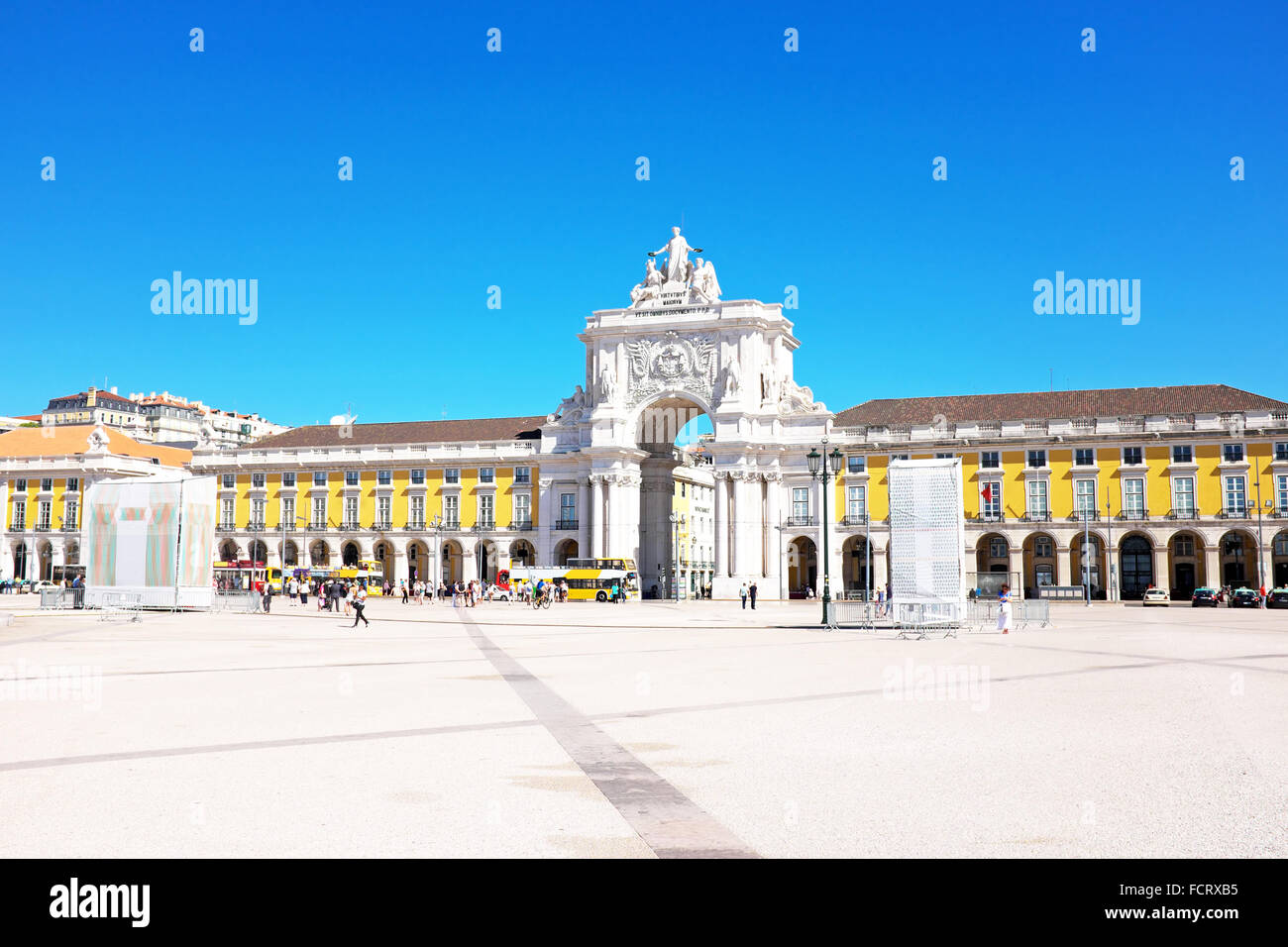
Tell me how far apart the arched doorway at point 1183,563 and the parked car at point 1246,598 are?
38.2 ft

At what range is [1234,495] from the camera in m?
64.2

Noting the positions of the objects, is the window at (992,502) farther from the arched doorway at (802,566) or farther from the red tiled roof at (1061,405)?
the arched doorway at (802,566)

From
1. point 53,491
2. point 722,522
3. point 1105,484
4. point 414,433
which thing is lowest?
point 722,522

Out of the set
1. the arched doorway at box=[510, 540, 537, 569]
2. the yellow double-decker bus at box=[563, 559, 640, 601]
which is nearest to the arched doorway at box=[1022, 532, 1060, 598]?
the yellow double-decker bus at box=[563, 559, 640, 601]

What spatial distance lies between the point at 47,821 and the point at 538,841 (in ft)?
11.3

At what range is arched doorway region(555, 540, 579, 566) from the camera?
Result: 77625 millimetres

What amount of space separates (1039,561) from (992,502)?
16.4ft

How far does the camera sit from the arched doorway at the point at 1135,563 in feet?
222

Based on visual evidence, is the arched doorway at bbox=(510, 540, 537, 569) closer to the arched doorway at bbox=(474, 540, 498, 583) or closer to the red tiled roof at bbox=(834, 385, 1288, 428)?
the arched doorway at bbox=(474, 540, 498, 583)

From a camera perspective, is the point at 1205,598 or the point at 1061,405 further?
the point at 1061,405

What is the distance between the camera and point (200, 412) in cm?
13488

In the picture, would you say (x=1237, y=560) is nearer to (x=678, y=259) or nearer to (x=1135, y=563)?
(x=1135, y=563)

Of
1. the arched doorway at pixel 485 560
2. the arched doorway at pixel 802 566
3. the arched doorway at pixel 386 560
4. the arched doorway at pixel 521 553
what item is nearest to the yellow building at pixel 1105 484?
the arched doorway at pixel 802 566

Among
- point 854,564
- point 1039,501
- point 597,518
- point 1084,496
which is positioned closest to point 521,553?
point 597,518
